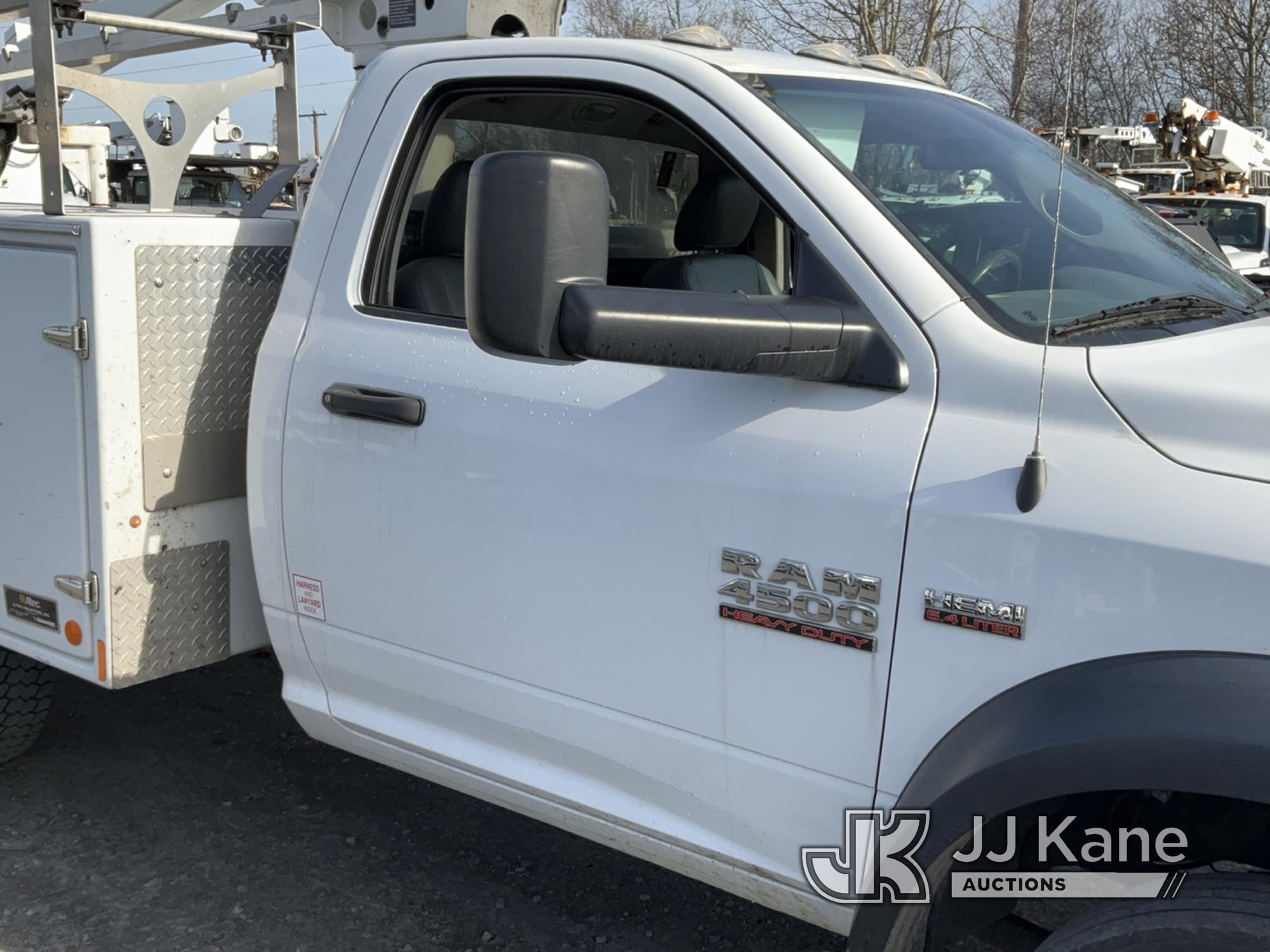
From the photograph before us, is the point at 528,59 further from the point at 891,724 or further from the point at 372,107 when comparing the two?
the point at 891,724

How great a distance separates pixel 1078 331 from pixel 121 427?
202 centimetres

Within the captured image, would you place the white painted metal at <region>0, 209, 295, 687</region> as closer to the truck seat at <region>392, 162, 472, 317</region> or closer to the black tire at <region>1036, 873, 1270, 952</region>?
the truck seat at <region>392, 162, 472, 317</region>

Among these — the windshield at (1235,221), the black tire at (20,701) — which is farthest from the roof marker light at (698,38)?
the windshield at (1235,221)

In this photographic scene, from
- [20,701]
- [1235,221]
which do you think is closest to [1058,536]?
[20,701]

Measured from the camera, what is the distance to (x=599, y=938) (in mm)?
3020

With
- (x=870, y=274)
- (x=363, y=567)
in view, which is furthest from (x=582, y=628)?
(x=870, y=274)

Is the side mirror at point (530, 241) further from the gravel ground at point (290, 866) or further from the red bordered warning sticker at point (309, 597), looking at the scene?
the gravel ground at point (290, 866)

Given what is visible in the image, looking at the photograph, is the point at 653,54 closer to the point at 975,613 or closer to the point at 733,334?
the point at 733,334

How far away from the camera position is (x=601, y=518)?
91.4 inches

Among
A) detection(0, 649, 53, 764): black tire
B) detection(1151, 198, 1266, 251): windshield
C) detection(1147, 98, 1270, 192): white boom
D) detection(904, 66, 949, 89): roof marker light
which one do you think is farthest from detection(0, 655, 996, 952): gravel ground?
detection(1147, 98, 1270, 192): white boom

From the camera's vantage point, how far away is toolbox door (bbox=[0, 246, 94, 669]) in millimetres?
2887

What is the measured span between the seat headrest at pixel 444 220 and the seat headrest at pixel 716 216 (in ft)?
1.64

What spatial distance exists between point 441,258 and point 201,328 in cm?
58

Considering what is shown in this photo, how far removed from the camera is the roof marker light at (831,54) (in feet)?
9.75
